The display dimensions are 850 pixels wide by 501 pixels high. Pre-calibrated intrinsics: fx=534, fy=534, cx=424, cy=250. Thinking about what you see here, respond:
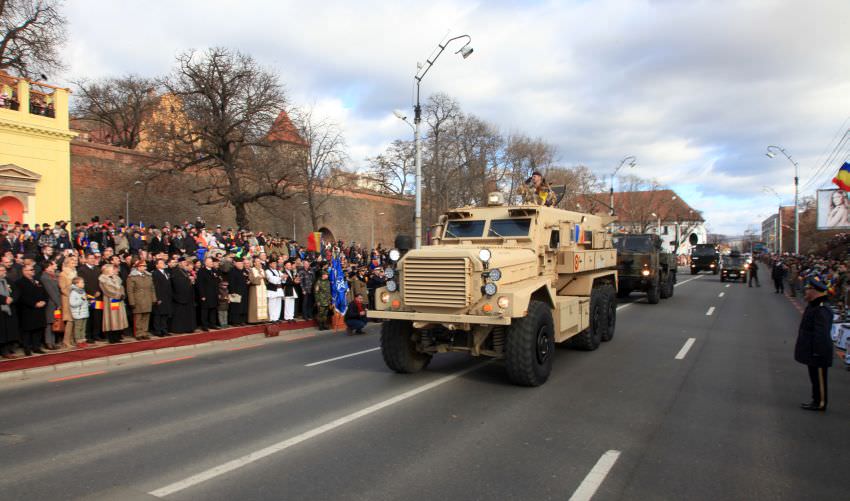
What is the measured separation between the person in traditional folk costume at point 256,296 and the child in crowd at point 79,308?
3.83 m

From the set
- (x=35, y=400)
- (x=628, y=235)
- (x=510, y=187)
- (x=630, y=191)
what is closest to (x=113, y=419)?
(x=35, y=400)

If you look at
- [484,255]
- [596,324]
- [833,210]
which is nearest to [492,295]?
[484,255]

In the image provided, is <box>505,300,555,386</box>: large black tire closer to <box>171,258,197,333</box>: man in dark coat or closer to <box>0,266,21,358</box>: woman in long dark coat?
<box>171,258,197,333</box>: man in dark coat

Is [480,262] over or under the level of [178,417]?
over

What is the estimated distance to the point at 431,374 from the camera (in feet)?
28.0

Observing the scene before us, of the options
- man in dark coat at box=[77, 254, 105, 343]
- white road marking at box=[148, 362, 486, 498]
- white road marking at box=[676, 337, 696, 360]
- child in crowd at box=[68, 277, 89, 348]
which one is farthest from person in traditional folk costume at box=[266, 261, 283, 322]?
white road marking at box=[676, 337, 696, 360]

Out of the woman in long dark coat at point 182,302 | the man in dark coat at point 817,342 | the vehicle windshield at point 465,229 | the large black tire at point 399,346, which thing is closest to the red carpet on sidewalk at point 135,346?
the woman in long dark coat at point 182,302

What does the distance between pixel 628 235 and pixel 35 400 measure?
19.4m

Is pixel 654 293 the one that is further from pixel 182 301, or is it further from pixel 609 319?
pixel 182 301

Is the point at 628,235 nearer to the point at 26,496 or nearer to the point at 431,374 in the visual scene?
the point at 431,374

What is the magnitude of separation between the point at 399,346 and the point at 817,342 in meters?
5.54

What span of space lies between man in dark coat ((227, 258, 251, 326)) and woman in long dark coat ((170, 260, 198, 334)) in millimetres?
1079

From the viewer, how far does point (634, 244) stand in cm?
2044

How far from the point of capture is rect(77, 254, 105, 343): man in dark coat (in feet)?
35.7
